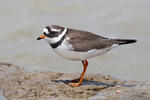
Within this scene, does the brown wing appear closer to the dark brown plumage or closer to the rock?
the dark brown plumage

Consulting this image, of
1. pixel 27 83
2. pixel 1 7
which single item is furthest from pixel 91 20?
pixel 27 83

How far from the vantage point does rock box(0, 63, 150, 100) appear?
24.0ft

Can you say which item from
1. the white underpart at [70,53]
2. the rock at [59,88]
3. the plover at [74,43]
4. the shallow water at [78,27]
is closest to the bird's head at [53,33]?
the plover at [74,43]

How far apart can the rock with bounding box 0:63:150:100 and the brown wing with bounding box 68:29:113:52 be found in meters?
0.86

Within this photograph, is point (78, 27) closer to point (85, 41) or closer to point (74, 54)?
point (85, 41)

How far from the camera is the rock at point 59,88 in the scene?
731cm

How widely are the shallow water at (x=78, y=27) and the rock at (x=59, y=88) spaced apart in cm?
388

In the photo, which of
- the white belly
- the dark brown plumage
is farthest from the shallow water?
the white belly

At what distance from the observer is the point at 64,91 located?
25.2 feet

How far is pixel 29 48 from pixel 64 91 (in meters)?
7.18

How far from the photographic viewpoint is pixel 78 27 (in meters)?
15.4

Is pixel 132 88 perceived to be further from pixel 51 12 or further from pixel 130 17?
pixel 51 12

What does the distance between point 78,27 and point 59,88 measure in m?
7.75

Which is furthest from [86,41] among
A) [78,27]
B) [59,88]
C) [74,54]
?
[78,27]
